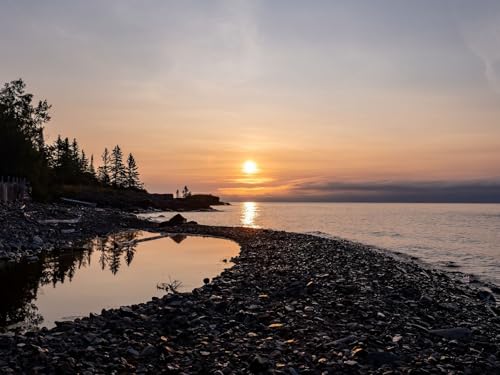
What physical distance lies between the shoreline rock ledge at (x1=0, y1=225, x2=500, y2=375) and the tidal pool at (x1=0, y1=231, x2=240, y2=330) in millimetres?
1952

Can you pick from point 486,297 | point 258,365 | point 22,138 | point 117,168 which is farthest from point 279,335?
point 117,168

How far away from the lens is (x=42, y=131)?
70.2 meters

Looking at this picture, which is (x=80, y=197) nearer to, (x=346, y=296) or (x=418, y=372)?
(x=346, y=296)

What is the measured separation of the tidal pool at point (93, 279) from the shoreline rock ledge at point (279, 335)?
1952mm

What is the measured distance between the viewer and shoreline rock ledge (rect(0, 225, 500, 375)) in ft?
27.2

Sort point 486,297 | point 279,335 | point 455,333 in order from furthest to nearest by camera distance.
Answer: point 486,297, point 455,333, point 279,335

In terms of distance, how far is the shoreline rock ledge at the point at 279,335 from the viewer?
27.2 ft

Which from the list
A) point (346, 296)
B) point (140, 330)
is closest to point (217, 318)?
point (140, 330)

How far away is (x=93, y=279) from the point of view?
18.2m

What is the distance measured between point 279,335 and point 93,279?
35.4 feet

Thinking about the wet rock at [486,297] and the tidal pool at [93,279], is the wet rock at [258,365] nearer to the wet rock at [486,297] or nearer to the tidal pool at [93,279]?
the tidal pool at [93,279]

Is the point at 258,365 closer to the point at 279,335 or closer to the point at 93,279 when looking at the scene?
the point at 279,335

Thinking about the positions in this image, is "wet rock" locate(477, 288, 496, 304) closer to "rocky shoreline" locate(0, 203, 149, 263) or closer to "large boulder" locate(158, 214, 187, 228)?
"rocky shoreline" locate(0, 203, 149, 263)

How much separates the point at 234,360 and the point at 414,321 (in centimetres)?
552
